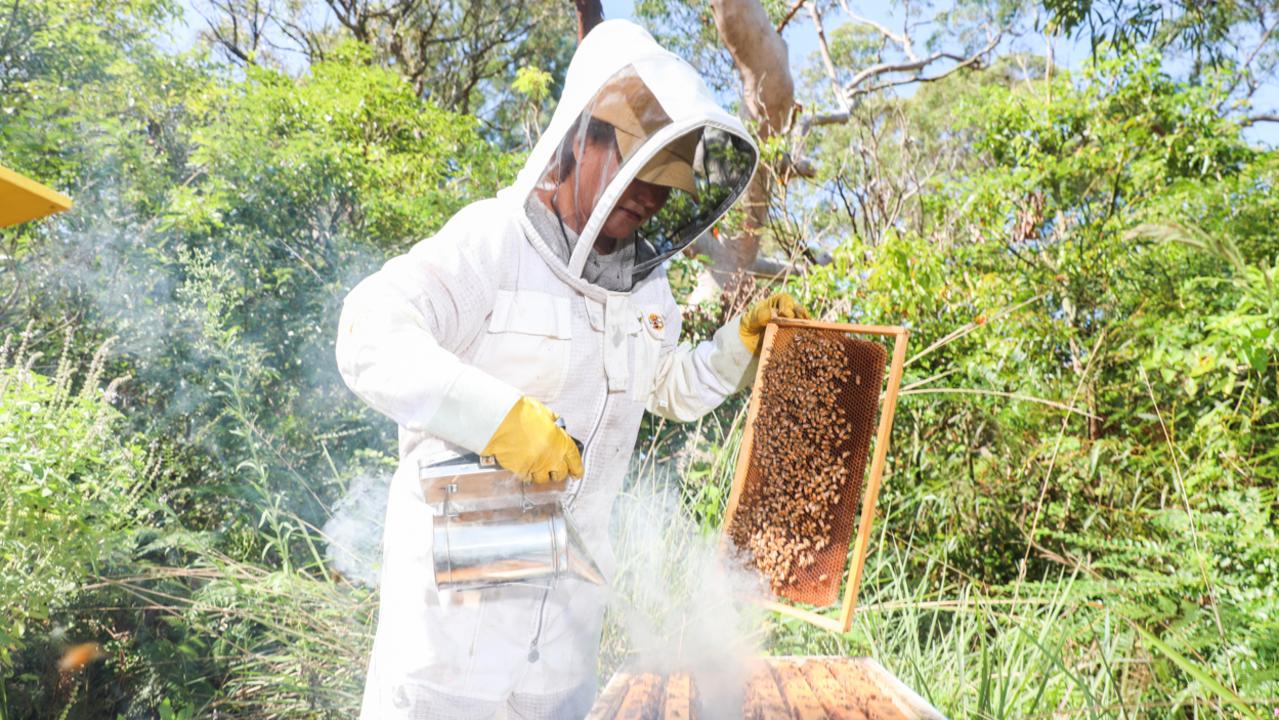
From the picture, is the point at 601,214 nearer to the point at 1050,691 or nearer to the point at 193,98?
the point at 1050,691

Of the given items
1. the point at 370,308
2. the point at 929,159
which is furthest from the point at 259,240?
the point at 929,159

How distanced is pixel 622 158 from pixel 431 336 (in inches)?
28.2

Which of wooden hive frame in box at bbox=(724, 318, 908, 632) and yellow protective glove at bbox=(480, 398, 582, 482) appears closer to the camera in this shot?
yellow protective glove at bbox=(480, 398, 582, 482)

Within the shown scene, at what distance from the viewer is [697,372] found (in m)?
2.93

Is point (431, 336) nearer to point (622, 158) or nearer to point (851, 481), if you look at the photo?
point (622, 158)

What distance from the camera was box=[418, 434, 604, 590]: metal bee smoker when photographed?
1.95 m

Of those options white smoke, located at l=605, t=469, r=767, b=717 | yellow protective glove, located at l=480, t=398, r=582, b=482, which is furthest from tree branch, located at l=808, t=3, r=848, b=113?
yellow protective glove, located at l=480, t=398, r=582, b=482

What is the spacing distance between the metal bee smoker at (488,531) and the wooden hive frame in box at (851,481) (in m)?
1.03

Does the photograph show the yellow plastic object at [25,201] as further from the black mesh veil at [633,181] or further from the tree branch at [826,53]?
the tree branch at [826,53]

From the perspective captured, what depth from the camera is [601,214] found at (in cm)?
227

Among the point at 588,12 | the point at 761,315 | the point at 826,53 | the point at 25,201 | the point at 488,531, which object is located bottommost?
the point at 488,531

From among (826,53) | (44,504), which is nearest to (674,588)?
(44,504)

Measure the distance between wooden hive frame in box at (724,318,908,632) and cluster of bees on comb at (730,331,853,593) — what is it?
1.9 inches

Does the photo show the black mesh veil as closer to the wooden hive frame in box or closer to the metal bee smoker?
the wooden hive frame in box
